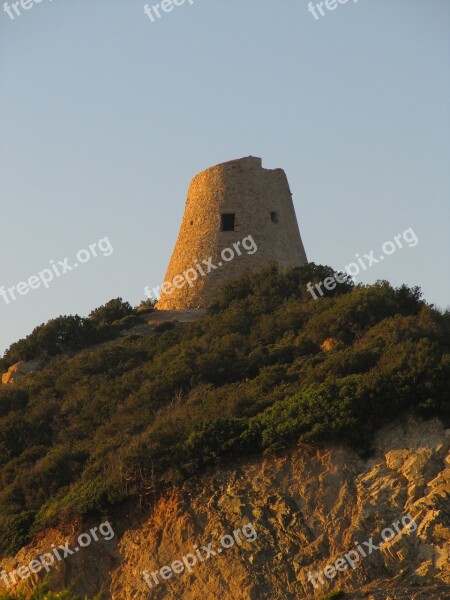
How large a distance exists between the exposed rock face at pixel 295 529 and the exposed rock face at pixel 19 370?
35.8ft

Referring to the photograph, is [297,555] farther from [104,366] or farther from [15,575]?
[104,366]

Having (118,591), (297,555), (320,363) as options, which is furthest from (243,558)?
(320,363)

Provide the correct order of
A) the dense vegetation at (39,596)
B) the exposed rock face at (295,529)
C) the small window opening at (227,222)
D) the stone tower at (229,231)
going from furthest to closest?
the small window opening at (227,222) → the stone tower at (229,231) → the exposed rock face at (295,529) → the dense vegetation at (39,596)

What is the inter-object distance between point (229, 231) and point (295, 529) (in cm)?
1644

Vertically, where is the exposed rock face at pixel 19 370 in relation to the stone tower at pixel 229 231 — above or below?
below

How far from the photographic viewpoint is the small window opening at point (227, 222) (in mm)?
34844

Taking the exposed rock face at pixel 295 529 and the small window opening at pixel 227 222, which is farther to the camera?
the small window opening at pixel 227 222

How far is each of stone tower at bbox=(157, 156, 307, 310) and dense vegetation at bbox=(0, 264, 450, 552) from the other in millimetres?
1610

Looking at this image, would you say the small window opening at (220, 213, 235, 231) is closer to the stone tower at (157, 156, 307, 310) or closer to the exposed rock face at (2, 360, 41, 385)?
the stone tower at (157, 156, 307, 310)

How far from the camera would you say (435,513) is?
18.6m

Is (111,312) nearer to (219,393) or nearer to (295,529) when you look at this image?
(219,393)

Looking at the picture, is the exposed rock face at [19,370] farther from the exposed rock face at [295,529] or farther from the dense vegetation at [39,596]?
the dense vegetation at [39,596]

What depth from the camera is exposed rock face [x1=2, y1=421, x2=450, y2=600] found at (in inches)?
725

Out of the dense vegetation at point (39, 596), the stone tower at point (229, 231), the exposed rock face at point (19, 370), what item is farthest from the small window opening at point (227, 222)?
the dense vegetation at point (39, 596)
